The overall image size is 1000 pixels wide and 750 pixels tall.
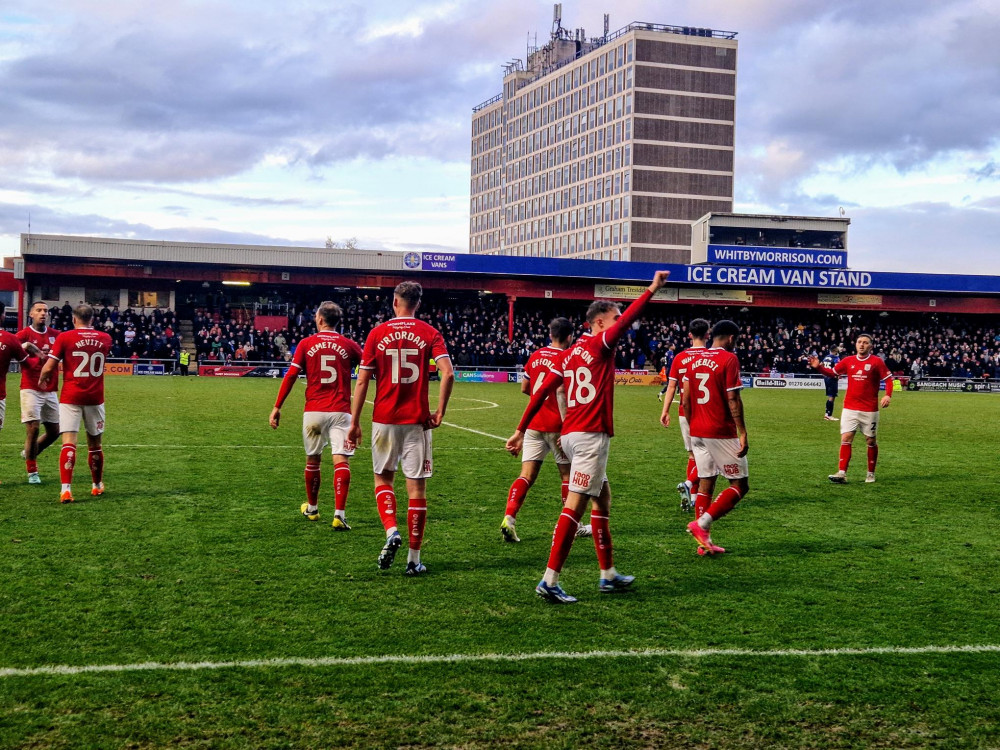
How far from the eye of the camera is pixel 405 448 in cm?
734

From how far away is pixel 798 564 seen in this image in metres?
7.79

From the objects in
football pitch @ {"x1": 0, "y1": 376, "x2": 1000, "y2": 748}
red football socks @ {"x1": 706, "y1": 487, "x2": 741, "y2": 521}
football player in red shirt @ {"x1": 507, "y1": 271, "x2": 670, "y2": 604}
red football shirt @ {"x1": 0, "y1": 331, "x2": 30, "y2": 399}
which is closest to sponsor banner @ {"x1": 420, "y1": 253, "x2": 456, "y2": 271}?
football pitch @ {"x1": 0, "y1": 376, "x2": 1000, "y2": 748}

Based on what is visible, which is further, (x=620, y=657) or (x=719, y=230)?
(x=719, y=230)

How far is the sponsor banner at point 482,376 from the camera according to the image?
46531 millimetres

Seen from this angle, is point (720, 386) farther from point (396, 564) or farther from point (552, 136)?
point (552, 136)

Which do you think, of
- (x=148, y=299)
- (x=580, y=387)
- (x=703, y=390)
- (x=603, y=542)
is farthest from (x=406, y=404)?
(x=148, y=299)

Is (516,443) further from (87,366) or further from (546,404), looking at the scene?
(87,366)

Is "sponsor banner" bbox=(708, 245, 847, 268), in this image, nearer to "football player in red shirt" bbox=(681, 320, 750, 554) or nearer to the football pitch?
the football pitch

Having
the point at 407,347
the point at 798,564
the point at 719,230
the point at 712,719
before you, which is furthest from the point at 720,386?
the point at 719,230

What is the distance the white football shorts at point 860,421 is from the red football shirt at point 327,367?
7625mm

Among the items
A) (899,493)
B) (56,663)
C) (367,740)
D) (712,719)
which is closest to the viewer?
(367,740)

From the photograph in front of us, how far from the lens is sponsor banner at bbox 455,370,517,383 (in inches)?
1832

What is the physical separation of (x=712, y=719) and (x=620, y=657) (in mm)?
931

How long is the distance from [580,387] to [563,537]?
43.0 inches
